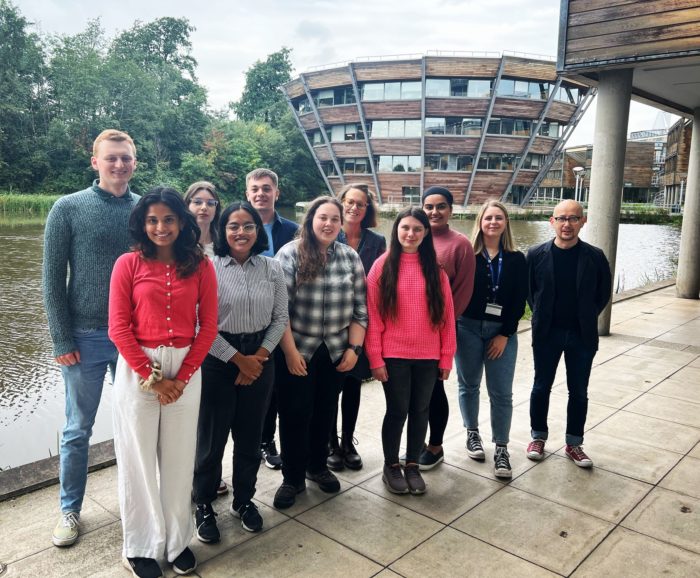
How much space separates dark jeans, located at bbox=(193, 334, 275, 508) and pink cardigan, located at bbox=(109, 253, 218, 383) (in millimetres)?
280

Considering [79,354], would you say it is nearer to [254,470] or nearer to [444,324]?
[254,470]

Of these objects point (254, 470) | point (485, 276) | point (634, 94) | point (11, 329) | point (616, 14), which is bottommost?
point (11, 329)

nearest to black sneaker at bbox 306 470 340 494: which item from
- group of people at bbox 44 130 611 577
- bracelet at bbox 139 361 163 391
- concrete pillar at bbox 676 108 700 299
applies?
group of people at bbox 44 130 611 577

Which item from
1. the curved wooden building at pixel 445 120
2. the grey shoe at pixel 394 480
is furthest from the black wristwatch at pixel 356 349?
the curved wooden building at pixel 445 120

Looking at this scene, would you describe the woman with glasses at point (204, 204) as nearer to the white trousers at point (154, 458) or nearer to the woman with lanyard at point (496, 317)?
the white trousers at point (154, 458)

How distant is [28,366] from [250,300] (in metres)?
5.57

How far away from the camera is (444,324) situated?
10.4 ft

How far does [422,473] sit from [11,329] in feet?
24.2

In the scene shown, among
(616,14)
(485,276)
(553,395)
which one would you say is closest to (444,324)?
(485,276)

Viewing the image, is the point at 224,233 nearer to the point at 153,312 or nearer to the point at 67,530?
the point at 153,312

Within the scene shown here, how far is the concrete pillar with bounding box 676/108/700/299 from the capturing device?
9461 millimetres

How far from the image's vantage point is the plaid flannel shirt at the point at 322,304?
3018 millimetres

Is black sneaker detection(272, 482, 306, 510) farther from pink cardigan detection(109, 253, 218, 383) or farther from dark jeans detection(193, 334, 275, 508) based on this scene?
pink cardigan detection(109, 253, 218, 383)

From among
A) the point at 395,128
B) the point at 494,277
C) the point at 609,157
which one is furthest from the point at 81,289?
the point at 395,128
